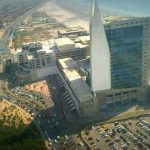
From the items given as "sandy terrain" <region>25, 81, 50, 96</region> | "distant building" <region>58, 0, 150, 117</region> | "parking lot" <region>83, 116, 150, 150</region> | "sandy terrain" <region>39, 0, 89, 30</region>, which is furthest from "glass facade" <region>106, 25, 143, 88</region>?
"sandy terrain" <region>39, 0, 89, 30</region>

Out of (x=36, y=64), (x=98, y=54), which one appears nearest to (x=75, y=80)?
(x=98, y=54)

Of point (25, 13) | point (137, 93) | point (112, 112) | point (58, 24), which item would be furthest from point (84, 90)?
point (25, 13)

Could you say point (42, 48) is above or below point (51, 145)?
above

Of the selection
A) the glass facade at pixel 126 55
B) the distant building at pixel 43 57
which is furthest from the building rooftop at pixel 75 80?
the glass facade at pixel 126 55

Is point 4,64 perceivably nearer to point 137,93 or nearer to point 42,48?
point 42,48

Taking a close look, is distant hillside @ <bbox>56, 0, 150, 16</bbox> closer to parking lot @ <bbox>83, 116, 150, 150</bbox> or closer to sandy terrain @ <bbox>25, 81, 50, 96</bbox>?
sandy terrain @ <bbox>25, 81, 50, 96</bbox>

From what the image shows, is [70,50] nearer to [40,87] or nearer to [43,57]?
[43,57]
